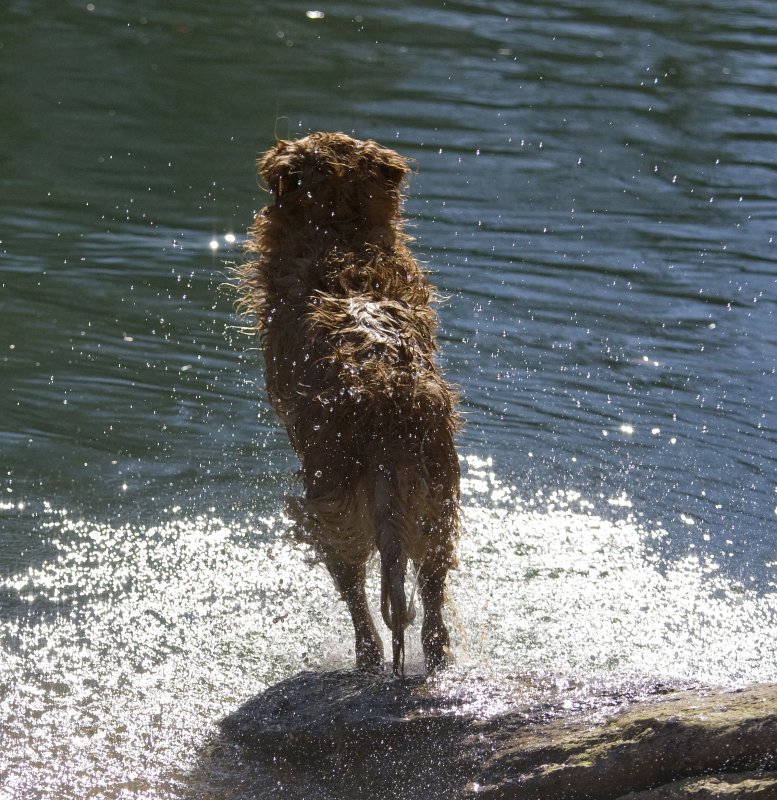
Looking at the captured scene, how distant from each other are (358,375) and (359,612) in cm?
94

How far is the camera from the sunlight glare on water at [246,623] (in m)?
4.08

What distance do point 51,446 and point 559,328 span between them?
123 inches

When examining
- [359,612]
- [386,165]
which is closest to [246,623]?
[359,612]

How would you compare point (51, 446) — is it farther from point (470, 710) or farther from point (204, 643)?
point (470, 710)

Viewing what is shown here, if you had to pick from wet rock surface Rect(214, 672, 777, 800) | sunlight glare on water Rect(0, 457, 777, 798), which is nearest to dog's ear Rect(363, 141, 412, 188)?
sunlight glare on water Rect(0, 457, 777, 798)

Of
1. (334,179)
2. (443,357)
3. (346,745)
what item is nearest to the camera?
(346,745)

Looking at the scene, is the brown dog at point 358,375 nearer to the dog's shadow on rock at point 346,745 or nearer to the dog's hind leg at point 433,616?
the dog's hind leg at point 433,616

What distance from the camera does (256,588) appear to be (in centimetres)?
505

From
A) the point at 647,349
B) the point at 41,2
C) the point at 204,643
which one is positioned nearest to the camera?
the point at 204,643

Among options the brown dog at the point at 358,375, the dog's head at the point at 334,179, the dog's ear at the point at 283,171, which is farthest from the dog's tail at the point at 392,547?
the dog's ear at the point at 283,171

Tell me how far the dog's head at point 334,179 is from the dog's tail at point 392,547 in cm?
154

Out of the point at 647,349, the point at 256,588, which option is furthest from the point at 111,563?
the point at 647,349

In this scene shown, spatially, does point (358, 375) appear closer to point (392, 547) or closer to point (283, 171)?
point (392, 547)

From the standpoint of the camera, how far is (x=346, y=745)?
12.5 feet
